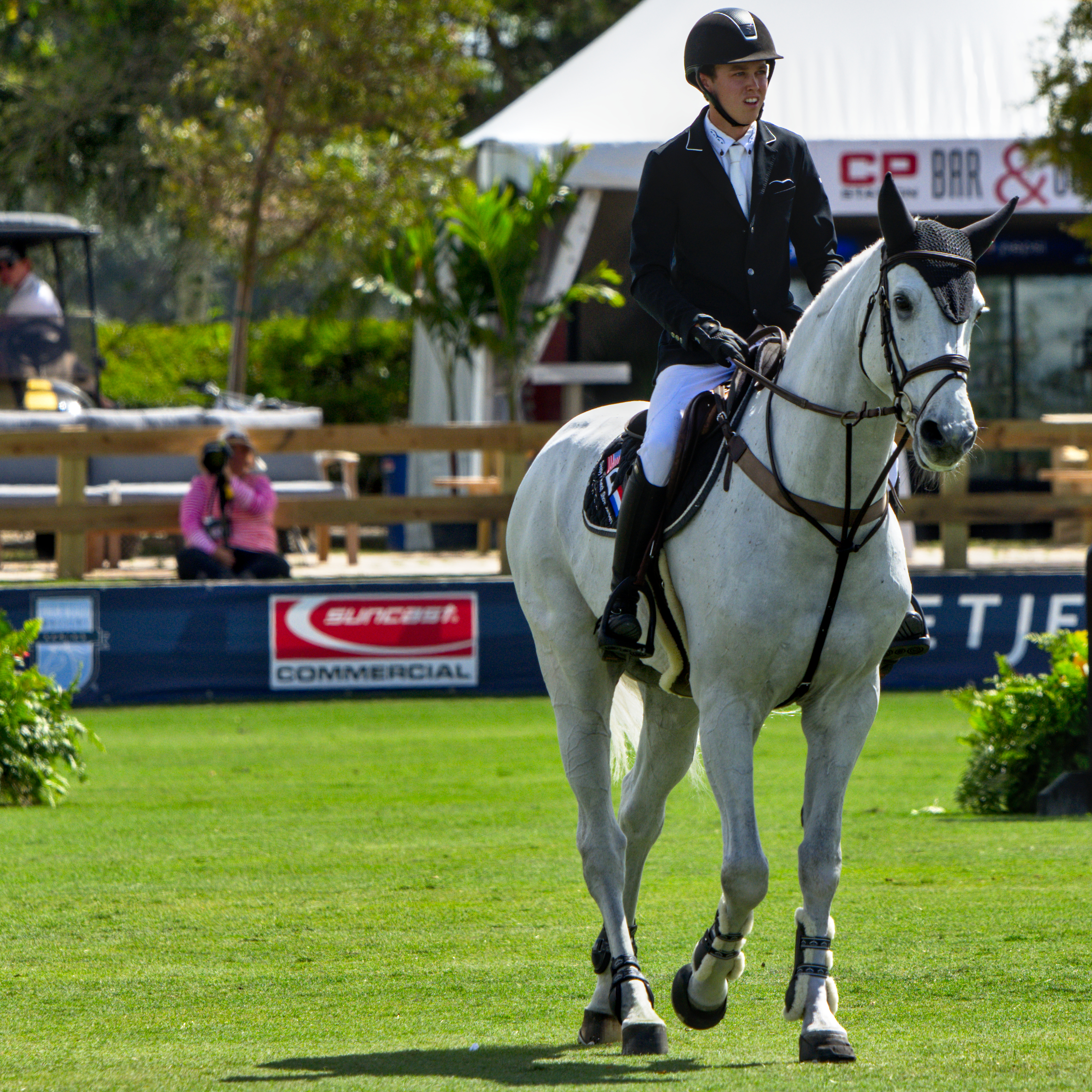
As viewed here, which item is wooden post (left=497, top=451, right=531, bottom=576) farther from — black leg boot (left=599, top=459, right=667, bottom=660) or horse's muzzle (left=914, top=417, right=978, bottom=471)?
horse's muzzle (left=914, top=417, right=978, bottom=471)

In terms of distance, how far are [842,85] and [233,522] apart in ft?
29.4

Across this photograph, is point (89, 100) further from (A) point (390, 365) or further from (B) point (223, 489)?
(B) point (223, 489)

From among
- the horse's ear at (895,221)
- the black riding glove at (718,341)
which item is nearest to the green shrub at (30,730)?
the black riding glove at (718,341)

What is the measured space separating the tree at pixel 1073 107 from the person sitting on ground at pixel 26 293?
1050 centimetres

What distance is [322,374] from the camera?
25438mm

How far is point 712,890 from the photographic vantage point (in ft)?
21.7

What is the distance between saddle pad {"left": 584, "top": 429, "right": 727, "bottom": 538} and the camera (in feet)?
15.8

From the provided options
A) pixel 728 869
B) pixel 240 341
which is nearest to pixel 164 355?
pixel 240 341

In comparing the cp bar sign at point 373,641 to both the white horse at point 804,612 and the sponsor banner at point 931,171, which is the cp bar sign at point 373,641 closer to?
the white horse at point 804,612

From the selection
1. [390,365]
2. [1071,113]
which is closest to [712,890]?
[1071,113]

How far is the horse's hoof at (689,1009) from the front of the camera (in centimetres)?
468

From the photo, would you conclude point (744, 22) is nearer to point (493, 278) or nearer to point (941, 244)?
point (941, 244)

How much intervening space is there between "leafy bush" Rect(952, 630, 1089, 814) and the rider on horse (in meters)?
3.37

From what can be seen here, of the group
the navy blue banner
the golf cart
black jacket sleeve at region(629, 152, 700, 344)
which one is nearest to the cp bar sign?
the navy blue banner
